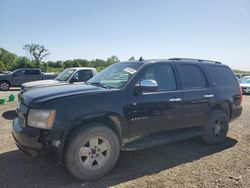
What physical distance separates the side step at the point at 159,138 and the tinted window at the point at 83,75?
21.3 ft

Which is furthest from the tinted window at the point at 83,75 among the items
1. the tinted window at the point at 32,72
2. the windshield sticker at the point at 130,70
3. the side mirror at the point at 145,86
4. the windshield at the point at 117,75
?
the tinted window at the point at 32,72

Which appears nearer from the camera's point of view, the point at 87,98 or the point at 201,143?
the point at 87,98

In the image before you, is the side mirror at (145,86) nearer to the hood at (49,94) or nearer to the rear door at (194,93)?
the hood at (49,94)

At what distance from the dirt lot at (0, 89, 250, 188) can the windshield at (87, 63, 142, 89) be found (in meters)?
1.43

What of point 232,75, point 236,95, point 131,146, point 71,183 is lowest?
point 71,183

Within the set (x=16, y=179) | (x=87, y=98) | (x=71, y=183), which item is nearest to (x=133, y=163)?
(x=71, y=183)

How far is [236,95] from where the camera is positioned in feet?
19.7

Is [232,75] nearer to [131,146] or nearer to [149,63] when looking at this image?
[149,63]

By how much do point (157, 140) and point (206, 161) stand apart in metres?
1.03

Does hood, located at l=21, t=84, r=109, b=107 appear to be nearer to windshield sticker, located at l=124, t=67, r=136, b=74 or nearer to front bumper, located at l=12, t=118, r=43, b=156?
front bumper, located at l=12, t=118, r=43, b=156

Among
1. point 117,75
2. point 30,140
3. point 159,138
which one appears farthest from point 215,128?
point 30,140

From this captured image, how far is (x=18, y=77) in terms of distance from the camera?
1925cm

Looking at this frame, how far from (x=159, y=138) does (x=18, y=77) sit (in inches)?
680

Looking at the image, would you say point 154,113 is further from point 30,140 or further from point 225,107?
point 225,107
